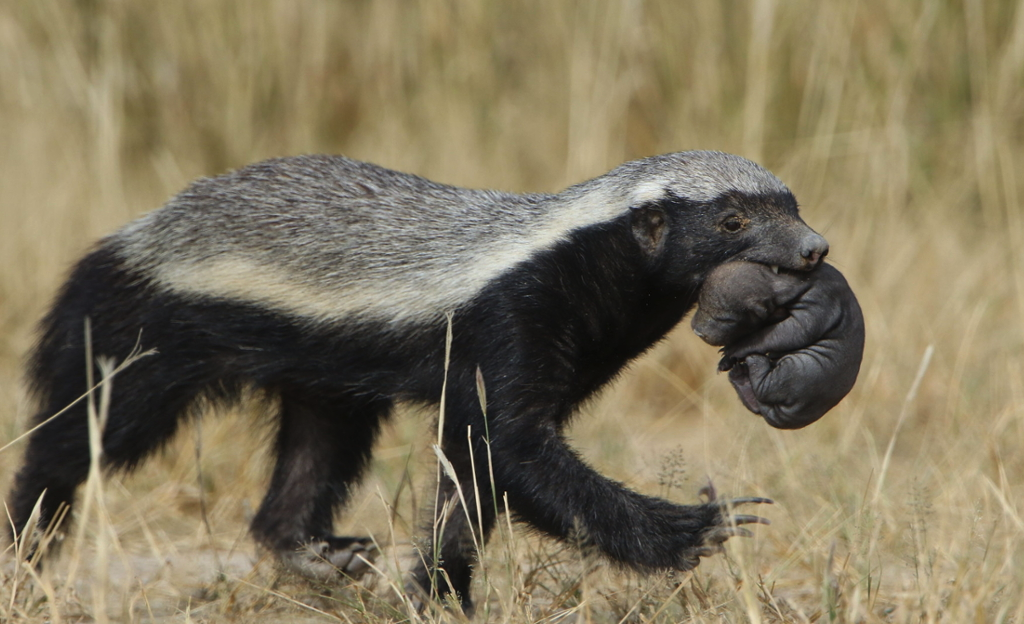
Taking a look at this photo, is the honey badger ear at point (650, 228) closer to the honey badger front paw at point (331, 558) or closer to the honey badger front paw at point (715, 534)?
the honey badger front paw at point (715, 534)

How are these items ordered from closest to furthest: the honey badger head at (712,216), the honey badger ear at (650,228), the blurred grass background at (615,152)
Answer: the honey badger head at (712,216) < the honey badger ear at (650,228) < the blurred grass background at (615,152)

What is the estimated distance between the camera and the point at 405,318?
3.52 m

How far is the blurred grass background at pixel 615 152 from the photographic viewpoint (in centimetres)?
470

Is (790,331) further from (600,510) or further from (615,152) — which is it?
(615,152)

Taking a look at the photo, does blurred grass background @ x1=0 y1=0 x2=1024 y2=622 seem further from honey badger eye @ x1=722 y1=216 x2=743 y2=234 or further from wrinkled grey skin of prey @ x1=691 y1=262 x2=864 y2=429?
honey badger eye @ x1=722 y1=216 x2=743 y2=234

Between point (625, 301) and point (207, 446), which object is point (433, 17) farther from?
point (625, 301)

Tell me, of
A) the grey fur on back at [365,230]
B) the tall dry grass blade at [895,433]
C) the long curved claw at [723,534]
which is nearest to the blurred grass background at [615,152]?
the tall dry grass blade at [895,433]

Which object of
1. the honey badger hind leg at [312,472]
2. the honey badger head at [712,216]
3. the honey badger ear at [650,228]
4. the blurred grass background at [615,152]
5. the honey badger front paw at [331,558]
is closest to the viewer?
the honey badger head at [712,216]

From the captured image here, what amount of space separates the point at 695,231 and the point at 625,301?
1.01ft

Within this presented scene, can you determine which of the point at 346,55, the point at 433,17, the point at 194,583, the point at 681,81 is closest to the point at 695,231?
the point at 194,583

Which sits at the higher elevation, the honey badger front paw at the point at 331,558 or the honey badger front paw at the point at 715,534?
the honey badger front paw at the point at 715,534

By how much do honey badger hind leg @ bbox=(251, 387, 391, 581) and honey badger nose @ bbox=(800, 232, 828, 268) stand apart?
5.45 feet

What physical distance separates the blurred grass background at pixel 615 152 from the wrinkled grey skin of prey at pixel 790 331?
0.76 meters

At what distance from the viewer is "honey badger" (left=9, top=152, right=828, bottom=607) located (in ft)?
10.8
